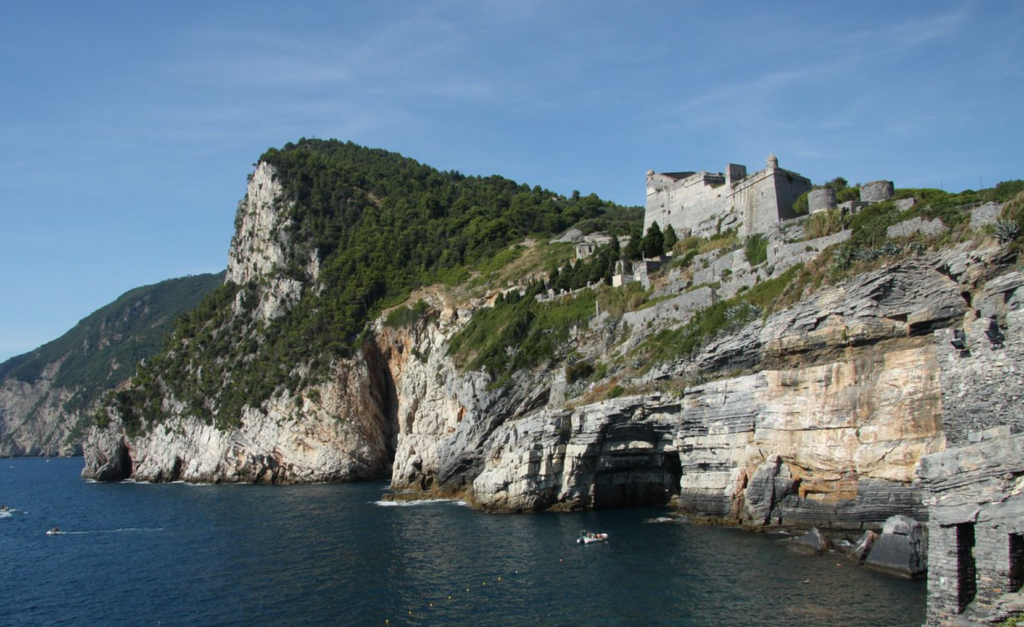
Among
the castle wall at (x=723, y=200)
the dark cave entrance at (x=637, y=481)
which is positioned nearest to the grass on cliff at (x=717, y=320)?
the dark cave entrance at (x=637, y=481)

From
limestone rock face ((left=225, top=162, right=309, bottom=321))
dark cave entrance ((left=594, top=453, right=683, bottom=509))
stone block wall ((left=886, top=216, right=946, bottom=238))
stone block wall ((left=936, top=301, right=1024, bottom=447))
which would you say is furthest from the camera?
limestone rock face ((left=225, top=162, right=309, bottom=321))

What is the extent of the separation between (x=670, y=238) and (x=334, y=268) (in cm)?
5255

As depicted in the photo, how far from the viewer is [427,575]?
33812 millimetres

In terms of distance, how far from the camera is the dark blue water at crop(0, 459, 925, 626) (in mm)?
Result: 26781

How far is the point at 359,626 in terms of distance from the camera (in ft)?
88.9

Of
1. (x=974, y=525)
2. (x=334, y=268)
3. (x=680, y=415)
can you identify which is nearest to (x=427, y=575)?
(x=680, y=415)

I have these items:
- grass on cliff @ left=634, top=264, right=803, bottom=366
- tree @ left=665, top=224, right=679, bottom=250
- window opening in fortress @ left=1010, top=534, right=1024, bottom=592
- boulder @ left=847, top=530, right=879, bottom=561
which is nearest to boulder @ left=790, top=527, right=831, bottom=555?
boulder @ left=847, top=530, right=879, bottom=561

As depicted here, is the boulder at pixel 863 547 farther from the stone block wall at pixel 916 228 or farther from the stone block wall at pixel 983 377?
the stone block wall at pixel 916 228

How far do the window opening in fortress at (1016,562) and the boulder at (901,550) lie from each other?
9844 millimetres

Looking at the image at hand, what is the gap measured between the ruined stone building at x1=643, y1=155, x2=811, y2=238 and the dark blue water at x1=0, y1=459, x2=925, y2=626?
26.3m

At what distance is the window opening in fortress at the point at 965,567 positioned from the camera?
1977cm

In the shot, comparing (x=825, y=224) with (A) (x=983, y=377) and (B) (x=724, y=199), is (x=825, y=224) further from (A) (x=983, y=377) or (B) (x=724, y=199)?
(A) (x=983, y=377)

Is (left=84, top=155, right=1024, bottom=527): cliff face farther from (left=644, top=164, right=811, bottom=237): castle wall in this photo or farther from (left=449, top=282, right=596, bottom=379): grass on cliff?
(left=644, top=164, right=811, bottom=237): castle wall

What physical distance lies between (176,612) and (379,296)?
66.9m
